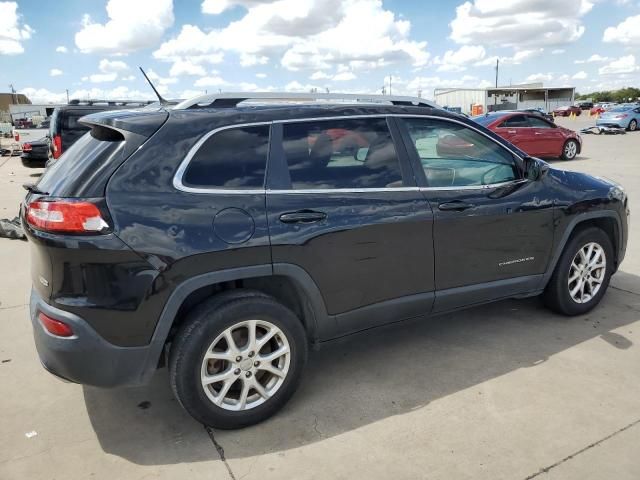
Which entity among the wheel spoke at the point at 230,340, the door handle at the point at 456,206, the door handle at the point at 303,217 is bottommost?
the wheel spoke at the point at 230,340

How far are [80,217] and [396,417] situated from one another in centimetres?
203

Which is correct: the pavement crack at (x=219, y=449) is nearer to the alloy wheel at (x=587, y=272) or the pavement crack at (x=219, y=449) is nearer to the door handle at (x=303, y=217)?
the door handle at (x=303, y=217)

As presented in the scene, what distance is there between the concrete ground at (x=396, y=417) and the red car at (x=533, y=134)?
37.6 feet

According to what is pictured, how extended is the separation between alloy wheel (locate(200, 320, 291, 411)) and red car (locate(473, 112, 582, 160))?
13.1 metres

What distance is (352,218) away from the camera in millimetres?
3068

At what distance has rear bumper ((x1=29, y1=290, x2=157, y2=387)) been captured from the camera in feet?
8.41

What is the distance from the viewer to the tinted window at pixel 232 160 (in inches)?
109

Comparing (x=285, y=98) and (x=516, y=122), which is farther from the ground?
(x=285, y=98)

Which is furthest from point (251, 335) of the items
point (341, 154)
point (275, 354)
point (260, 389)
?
point (341, 154)

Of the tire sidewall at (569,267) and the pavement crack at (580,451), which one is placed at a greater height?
the tire sidewall at (569,267)

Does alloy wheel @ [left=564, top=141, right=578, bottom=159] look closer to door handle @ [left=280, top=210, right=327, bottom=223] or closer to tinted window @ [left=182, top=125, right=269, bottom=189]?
door handle @ [left=280, top=210, right=327, bottom=223]

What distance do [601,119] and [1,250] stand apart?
29.1 m

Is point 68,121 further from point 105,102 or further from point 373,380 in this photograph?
point 373,380

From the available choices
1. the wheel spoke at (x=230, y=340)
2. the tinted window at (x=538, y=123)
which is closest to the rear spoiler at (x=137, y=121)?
the wheel spoke at (x=230, y=340)
